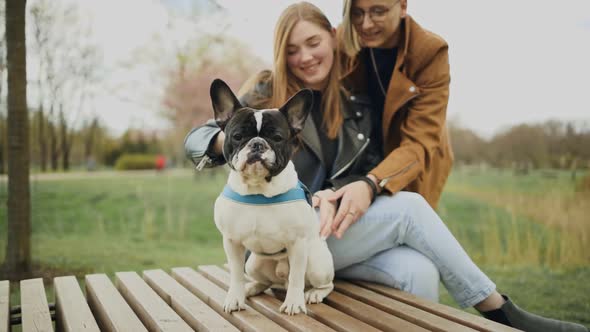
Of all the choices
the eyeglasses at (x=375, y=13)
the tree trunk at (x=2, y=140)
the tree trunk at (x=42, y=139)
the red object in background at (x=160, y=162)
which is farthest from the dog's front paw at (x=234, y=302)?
the red object in background at (x=160, y=162)

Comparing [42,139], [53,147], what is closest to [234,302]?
[42,139]

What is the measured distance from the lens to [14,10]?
146 inches

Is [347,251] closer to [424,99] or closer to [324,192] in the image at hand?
[324,192]

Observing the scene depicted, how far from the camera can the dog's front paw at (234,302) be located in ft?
6.44

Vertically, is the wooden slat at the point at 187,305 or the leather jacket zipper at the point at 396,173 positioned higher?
the leather jacket zipper at the point at 396,173

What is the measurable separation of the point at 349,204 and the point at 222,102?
748 millimetres

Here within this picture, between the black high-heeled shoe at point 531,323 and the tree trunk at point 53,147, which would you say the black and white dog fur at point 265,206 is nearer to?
the black high-heeled shoe at point 531,323

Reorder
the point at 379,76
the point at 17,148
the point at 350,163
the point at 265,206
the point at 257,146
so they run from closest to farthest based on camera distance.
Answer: the point at 257,146 → the point at 265,206 → the point at 350,163 → the point at 379,76 → the point at 17,148

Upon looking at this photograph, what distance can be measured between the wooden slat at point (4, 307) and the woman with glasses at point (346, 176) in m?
1.00

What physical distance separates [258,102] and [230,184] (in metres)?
Answer: 0.76

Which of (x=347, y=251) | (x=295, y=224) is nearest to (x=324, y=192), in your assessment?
(x=347, y=251)

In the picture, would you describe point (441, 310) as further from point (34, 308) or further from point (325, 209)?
point (34, 308)

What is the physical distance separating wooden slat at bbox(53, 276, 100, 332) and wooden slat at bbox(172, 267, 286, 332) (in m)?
0.48

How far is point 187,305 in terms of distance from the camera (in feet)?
6.88
